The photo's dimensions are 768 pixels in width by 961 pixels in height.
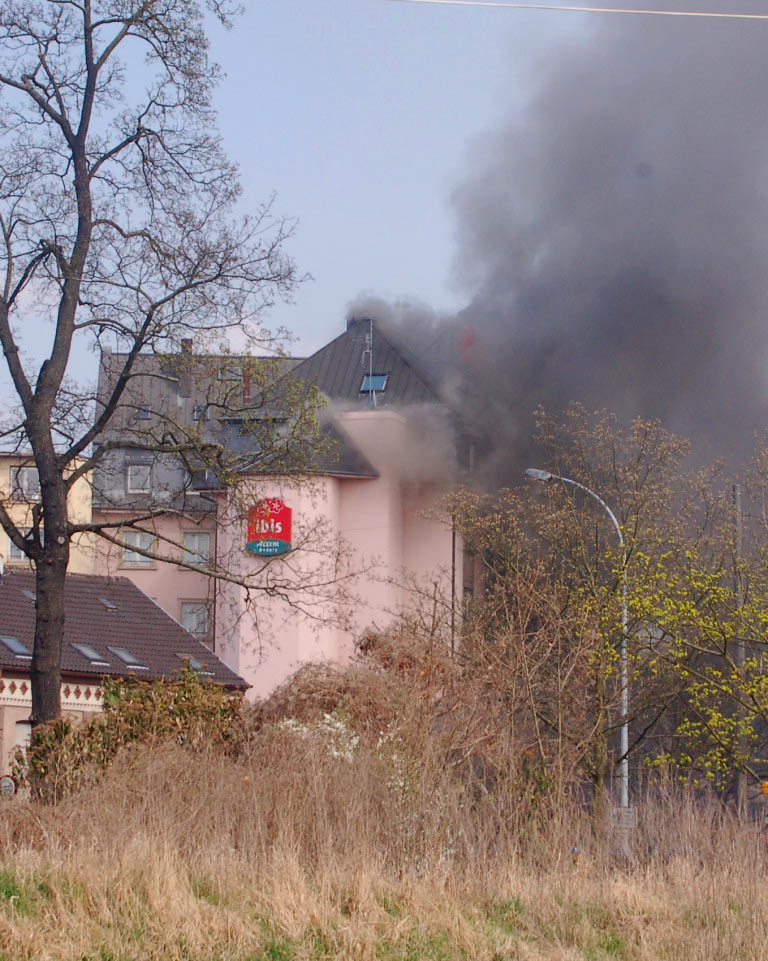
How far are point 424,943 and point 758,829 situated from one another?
360 centimetres

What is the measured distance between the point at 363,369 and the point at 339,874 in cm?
2983

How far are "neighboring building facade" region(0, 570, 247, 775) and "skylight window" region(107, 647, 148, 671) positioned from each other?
3 centimetres

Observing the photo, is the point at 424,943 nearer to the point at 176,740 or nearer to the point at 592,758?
the point at 176,740

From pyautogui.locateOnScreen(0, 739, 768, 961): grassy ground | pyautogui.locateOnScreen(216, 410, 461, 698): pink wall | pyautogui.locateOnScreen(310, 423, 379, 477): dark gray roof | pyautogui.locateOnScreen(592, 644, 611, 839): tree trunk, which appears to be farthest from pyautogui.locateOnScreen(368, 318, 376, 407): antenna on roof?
pyautogui.locateOnScreen(0, 739, 768, 961): grassy ground

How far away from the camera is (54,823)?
8961 millimetres

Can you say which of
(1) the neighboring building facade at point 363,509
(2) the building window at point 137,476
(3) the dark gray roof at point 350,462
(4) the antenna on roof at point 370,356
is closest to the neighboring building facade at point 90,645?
(1) the neighboring building facade at point 363,509

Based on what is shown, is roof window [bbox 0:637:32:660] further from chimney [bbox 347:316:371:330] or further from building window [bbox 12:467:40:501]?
chimney [bbox 347:316:371:330]

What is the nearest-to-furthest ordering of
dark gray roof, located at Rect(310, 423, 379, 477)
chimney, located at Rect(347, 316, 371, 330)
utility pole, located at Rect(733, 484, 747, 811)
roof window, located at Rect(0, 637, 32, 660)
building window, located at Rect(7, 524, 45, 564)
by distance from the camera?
building window, located at Rect(7, 524, 45, 564)
utility pole, located at Rect(733, 484, 747, 811)
roof window, located at Rect(0, 637, 32, 660)
dark gray roof, located at Rect(310, 423, 379, 477)
chimney, located at Rect(347, 316, 371, 330)

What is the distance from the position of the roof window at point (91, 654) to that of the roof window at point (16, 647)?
164 cm

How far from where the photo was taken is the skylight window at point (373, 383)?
118ft

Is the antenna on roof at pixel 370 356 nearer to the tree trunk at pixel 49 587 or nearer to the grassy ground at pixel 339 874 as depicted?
the tree trunk at pixel 49 587

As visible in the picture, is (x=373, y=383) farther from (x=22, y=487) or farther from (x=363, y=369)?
(x=22, y=487)

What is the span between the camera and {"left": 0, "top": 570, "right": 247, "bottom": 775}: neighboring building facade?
26.3m

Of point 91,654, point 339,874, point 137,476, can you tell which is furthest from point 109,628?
point 339,874
